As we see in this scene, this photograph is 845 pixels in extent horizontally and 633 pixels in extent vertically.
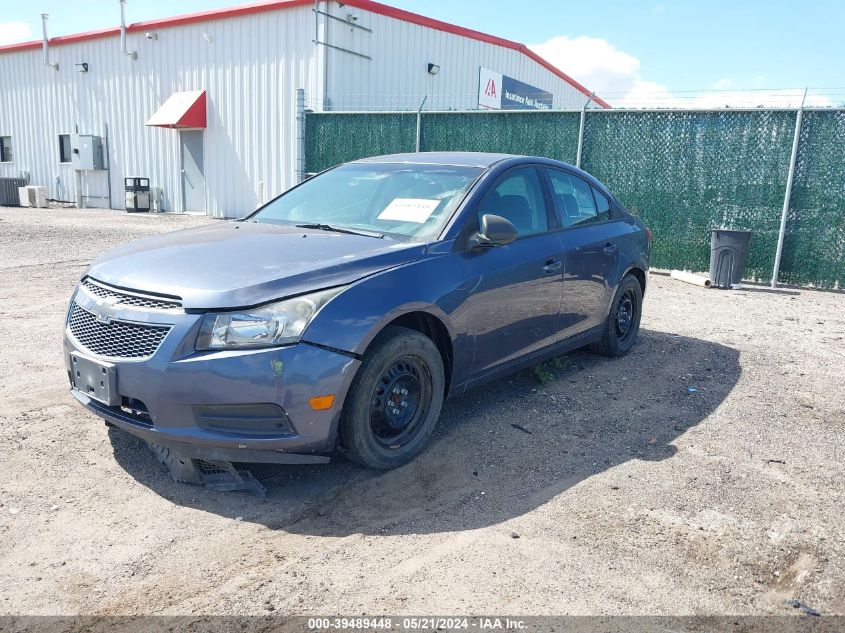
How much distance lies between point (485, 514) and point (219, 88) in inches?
701

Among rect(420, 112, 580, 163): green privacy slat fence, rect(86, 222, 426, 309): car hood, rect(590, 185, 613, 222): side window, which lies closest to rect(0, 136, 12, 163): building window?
rect(420, 112, 580, 163): green privacy slat fence

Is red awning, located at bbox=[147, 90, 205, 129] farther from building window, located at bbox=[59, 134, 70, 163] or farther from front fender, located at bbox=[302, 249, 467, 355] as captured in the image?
front fender, located at bbox=[302, 249, 467, 355]

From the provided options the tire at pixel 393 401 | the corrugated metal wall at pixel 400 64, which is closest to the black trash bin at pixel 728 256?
the corrugated metal wall at pixel 400 64

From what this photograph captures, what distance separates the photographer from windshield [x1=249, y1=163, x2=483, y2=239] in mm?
4336

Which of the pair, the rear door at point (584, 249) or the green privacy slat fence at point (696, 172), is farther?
the green privacy slat fence at point (696, 172)

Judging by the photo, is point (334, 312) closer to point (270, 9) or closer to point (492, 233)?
point (492, 233)

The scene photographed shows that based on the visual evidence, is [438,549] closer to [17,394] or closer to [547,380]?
[547,380]

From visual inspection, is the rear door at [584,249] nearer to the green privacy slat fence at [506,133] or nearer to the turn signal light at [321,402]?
the turn signal light at [321,402]

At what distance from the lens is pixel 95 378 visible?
136 inches

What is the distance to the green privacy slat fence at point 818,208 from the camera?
9.76m

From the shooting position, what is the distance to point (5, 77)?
2508cm

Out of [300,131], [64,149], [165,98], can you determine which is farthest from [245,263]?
[64,149]

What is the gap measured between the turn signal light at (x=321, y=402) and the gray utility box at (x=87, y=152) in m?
21.6

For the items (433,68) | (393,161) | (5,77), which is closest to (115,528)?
(393,161)
